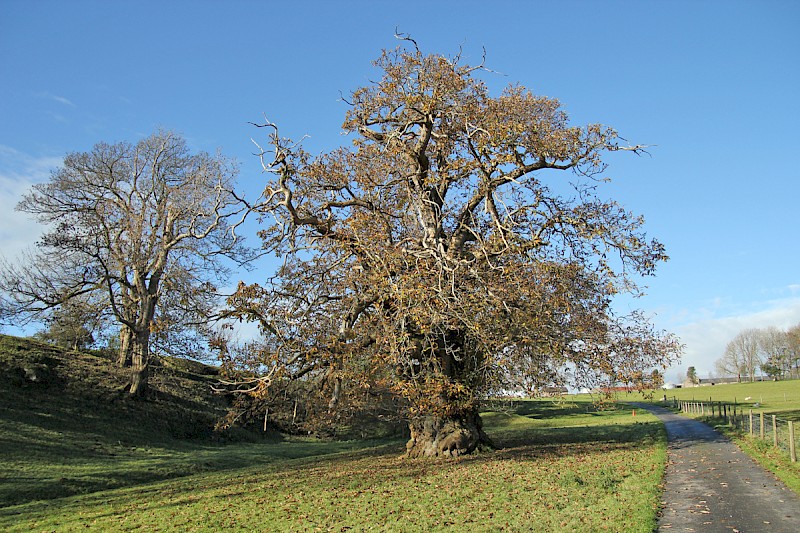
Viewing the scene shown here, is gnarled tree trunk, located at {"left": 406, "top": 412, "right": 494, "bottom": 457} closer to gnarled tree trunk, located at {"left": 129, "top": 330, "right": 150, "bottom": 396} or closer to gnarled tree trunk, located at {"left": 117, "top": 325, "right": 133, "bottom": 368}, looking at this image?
gnarled tree trunk, located at {"left": 129, "top": 330, "right": 150, "bottom": 396}

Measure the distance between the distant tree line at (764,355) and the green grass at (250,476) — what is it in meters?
107

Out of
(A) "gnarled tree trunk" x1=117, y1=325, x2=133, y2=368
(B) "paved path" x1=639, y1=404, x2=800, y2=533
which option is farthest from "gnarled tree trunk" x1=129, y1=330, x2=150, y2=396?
(B) "paved path" x1=639, y1=404, x2=800, y2=533

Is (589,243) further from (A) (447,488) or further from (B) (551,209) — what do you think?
(A) (447,488)

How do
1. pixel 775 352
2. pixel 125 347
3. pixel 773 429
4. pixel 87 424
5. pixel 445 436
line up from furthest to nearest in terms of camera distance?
pixel 775 352
pixel 125 347
pixel 87 424
pixel 445 436
pixel 773 429

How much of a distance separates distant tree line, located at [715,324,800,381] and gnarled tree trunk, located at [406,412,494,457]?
113184 mm

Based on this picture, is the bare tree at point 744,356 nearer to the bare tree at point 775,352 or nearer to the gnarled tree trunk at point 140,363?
the bare tree at point 775,352

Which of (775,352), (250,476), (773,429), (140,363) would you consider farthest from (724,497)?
(775,352)

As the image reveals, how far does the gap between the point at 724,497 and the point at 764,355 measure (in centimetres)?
13529

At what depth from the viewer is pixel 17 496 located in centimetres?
1570

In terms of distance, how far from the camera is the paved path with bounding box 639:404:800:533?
9891mm

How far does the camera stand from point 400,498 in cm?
1354

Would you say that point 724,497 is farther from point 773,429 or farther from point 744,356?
point 744,356

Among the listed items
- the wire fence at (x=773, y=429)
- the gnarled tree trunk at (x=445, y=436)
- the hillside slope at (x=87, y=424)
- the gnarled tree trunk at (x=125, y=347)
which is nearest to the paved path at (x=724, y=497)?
the wire fence at (x=773, y=429)

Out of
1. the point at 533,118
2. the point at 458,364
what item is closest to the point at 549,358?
the point at 458,364
